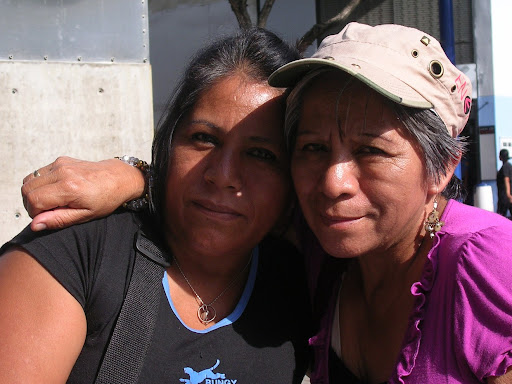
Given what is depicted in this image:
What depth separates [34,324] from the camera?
1.36 meters

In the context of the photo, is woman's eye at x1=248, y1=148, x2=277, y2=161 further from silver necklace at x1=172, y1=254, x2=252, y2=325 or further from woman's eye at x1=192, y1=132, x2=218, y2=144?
silver necklace at x1=172, y1=254, x2=252, y2=325

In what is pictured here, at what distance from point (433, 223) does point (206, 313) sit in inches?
31.2

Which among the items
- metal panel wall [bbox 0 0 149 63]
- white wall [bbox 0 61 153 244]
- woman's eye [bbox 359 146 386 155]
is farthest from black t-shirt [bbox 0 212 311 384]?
metal panel wall [bbox 0 0 149 63]

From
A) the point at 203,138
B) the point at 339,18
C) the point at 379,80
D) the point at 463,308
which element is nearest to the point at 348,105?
the point at 379,80

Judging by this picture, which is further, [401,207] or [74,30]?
[74,30]

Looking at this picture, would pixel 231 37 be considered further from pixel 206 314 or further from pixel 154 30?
pixel 154 30

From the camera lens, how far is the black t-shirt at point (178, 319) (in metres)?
1.48

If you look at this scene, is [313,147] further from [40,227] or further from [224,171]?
[40,227]

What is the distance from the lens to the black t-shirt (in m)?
1.48

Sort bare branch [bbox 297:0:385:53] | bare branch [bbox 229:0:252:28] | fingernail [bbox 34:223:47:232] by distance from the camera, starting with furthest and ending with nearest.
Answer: bare branch [bbox 297:0:385:53], bare branch [bbox 229:0:252:28], fingernail [bbox 34:223:47:232]

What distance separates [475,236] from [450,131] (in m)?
0.35

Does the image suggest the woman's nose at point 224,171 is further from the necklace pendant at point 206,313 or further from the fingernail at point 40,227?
the fingernail at point 40,227

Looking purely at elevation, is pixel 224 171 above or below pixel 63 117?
below

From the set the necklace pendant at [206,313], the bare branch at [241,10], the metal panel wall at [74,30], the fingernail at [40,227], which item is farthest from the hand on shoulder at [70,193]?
the bare branch at [241,10]
